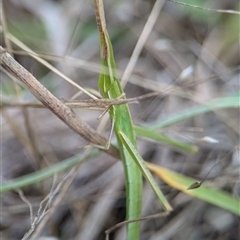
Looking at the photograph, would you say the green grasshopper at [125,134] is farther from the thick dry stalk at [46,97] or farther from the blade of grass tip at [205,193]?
the blade of grass tip at [205,193]

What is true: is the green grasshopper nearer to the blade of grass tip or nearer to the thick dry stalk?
the thick dry stalk

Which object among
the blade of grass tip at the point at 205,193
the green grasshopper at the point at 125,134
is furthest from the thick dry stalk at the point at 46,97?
the blade of grass tip at the point at 205,193

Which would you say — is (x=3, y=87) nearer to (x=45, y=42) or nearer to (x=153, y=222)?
(x=45, y=42)

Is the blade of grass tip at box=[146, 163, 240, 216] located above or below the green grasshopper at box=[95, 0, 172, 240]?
below

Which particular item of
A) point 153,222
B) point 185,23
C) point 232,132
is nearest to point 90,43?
point 185,23

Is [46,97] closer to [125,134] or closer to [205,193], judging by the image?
[125,134]

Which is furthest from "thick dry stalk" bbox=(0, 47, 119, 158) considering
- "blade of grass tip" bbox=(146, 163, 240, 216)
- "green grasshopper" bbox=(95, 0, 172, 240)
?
"blade of grass tip" bbox=(146, 163, 240, 216)

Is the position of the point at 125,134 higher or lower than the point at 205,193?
higher

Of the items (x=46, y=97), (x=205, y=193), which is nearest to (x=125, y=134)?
(x=46, y=97)
